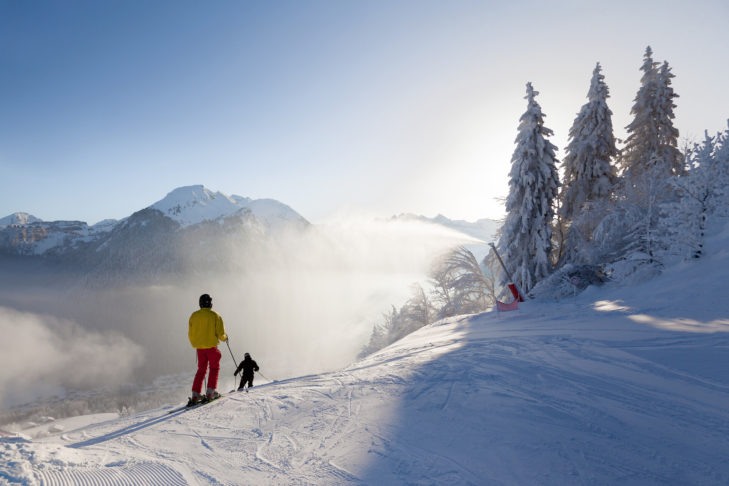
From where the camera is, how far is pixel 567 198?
2088 centimetres

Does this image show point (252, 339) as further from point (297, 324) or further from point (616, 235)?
point (616, 235)

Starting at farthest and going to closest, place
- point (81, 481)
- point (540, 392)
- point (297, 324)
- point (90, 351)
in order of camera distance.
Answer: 1. point (297, 324)
2. point (90, 351)
3. point (540, 392)
4. point (81, 481)

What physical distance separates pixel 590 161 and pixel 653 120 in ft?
21.1

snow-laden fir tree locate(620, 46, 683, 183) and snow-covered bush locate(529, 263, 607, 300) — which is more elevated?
snow-laden fir tree locate(620, 46, 683, 183)

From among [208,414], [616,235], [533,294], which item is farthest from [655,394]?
[616,235]

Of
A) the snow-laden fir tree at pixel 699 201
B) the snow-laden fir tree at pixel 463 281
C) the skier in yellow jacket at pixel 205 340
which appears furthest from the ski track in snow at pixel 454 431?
the snow-laden fir tree at pixel 463 281

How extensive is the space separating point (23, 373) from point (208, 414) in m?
191

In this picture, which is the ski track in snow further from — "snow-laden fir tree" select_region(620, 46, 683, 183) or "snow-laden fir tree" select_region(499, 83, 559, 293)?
"snow-laden fir tree" select_region(620, 46, 683, 183)

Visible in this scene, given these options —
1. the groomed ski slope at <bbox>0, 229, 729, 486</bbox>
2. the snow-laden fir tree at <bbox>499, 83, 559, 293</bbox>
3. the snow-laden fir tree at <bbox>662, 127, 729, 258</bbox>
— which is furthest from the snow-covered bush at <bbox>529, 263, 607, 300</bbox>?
the groomed ski slope at <bbox>0, 229, 729, 486</bbox>

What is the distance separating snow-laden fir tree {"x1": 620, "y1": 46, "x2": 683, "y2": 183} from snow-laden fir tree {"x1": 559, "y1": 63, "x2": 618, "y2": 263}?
8.36 ft

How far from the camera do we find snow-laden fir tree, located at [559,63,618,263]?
19.1 m

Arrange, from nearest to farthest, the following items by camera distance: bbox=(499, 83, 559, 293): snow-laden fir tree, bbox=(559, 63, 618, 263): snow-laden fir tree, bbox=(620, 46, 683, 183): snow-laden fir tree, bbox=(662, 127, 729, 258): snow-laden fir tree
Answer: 1. bbox=(662, 127, 729, 258): snow-laden fir tree
2. bbox=(499, 83, 559, 293): snow-laden fir tree
3. bbox=(559, 63, 618, 263): snow-laden fir tree
4. bbox=(620, 46, 683, 183): snow-laden fir tree

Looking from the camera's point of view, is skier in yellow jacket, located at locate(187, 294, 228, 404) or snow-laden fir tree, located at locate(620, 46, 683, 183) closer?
skier in yellow jacket, located at locate(187, 294, 228, 404)

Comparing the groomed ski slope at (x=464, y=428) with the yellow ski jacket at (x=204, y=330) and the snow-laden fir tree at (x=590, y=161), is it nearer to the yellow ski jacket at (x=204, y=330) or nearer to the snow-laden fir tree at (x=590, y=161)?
the yellow ski jacket at (x=204, y=330)
